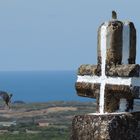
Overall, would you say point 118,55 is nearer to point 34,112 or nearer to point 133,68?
point 133,68

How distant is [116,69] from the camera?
3.97m

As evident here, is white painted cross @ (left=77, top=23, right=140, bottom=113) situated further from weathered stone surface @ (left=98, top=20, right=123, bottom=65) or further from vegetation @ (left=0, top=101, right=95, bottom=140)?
vegetation @ (left=0, top=101, right=95, bottom=140)

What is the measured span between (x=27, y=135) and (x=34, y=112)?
97.5ft

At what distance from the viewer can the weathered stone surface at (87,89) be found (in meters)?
4.14

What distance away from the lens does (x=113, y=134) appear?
3.87 meters

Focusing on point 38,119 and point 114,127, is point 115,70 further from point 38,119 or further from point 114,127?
point 38,119

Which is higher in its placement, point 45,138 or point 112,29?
point 112,29

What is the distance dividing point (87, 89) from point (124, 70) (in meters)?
0.40

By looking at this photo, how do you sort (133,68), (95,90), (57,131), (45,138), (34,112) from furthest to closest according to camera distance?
(34,112) → (57,131) → (45,138) → (95,90) → (133,68)

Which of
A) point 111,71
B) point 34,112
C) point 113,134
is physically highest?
point 111,71

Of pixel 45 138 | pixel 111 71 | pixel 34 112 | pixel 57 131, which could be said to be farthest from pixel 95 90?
pixel 34 112

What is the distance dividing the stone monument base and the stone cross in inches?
2.5

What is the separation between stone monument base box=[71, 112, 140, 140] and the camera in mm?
3879

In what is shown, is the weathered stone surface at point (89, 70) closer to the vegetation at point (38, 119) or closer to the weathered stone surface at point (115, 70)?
the weathered stone surface at point (115, 70)
